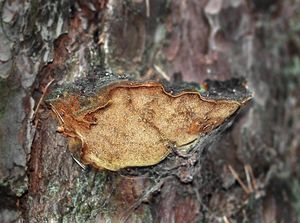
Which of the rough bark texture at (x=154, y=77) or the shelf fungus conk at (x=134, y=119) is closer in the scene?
the shelf fungus conk at (x=134, y=119)

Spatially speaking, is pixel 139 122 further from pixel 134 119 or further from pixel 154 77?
pixel 154 77

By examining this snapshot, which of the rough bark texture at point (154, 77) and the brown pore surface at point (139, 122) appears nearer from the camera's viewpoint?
the brown pore surface at point (139, 122)

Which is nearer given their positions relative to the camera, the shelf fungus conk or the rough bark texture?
the shelf fungus conk

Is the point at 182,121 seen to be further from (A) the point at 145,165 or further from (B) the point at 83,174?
(B) the point at 83,174
